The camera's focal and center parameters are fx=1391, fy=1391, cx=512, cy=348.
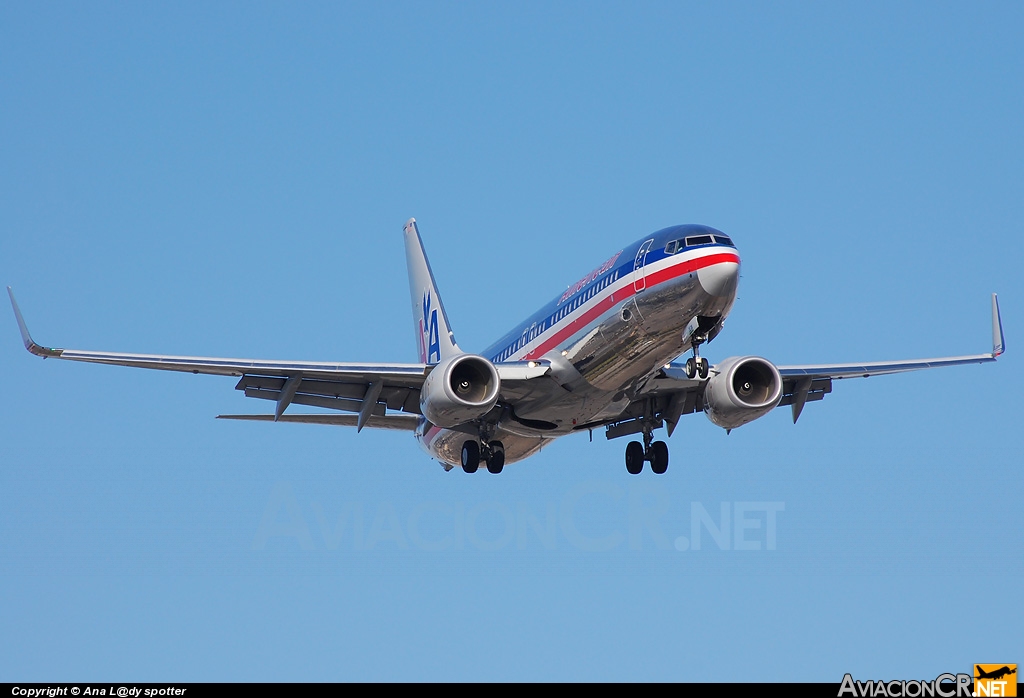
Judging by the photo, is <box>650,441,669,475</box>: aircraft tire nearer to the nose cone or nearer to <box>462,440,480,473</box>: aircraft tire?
<box>462,440,480,473</box>: aircraft tire

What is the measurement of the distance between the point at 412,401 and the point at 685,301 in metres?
9.60

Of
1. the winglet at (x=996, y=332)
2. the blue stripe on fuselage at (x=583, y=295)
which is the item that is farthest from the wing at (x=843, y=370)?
the blue stripe on fuselage at (x=583, y=295)

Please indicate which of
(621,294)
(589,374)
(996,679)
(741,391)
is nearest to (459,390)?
(589,374)

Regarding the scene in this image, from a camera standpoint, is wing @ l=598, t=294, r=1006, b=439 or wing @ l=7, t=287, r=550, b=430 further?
wing @ l=598, t=294, r=1006, b=439

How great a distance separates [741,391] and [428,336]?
12587 mm

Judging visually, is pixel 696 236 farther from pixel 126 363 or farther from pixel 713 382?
pixel 126 363

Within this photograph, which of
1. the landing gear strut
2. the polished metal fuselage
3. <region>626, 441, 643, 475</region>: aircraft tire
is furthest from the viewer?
<region>626, 441, 643, 475</region>: aircraft tire

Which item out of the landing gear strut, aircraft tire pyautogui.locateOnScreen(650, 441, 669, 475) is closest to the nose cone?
the landing gear strut

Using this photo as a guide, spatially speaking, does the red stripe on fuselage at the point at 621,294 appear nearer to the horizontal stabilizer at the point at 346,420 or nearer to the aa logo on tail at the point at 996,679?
the horizontal stabilizer at the point at 346,420

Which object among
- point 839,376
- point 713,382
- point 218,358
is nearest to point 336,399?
point 218,358

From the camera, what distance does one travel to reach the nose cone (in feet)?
99.2

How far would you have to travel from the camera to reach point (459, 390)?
111 feet

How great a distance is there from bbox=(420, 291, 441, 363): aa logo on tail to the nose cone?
14551 mm

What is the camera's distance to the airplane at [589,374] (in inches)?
1230
